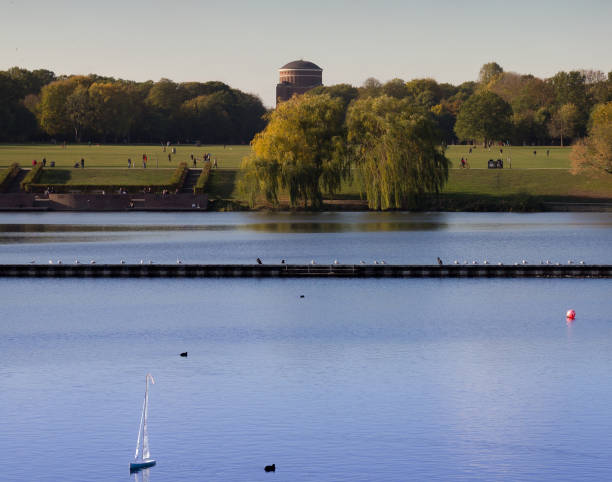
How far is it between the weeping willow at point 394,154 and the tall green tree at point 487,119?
266 ft

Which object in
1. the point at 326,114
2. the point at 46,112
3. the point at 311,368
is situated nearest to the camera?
the point at 311,368

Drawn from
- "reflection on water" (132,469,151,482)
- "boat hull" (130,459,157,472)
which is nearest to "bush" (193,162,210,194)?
"boat hull" (130,459,157,472)

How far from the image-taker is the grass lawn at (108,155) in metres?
140

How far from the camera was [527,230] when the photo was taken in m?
87.6

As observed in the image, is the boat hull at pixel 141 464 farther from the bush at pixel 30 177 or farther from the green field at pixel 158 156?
the green field at pixel 158 156

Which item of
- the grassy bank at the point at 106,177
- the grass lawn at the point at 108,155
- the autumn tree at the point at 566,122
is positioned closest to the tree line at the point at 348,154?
the grassy bank at the point at 106,177

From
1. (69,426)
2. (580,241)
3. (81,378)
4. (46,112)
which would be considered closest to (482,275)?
(580,241)

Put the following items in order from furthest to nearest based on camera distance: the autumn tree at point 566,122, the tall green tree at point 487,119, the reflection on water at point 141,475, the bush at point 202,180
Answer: the autumn tree at point 566,122 < the tall green tree at point 487,119 < the bush at point 202,180 < the reflection on water at point 141,475

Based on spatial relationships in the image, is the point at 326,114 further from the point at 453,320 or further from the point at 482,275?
the point at 453,320

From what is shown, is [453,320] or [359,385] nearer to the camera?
[359,385]

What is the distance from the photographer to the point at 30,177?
123m

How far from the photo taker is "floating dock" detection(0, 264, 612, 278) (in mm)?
59062

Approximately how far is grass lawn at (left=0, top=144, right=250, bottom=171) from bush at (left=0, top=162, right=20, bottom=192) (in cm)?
699

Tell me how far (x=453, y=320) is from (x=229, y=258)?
25.9 m
